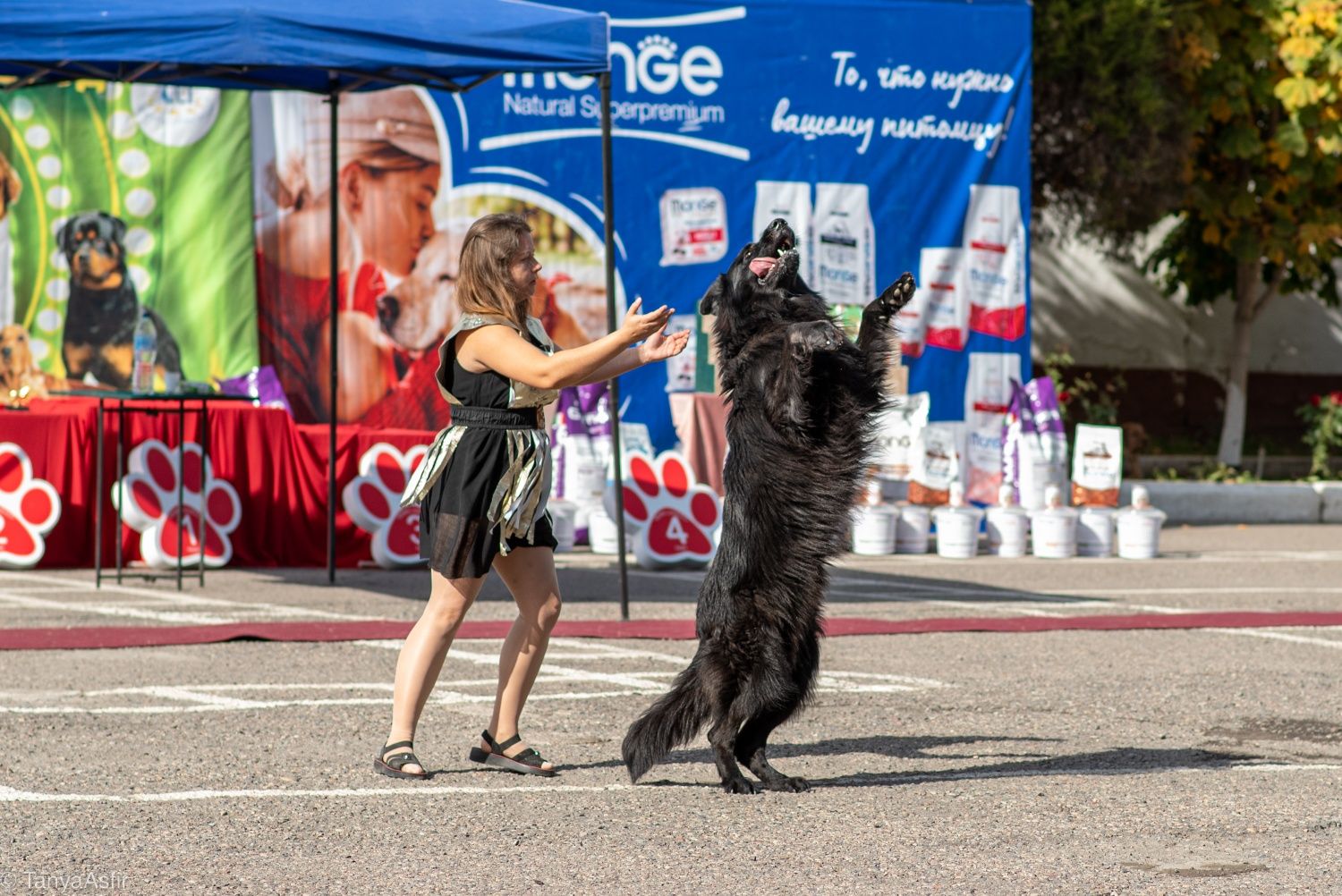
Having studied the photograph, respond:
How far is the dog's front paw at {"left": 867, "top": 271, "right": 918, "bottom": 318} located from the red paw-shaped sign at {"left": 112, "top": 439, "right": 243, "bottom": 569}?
716 centimetres

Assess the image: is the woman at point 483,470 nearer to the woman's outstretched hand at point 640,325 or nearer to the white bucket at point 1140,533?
the woman's outstretched hand at point 640,325

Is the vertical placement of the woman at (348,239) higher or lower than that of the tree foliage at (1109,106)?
lower

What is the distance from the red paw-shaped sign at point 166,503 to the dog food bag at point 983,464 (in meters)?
6.78

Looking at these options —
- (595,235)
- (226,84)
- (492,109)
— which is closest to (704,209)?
(595,235)

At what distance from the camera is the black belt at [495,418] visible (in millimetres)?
5738

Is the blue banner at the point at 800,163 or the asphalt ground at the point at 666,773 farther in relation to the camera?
the blue banner at the point at 800,163

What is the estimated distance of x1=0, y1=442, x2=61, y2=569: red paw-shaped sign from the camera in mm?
11781

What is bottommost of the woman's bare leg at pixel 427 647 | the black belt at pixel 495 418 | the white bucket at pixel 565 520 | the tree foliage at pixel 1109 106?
the white bucket at pixel 565 520

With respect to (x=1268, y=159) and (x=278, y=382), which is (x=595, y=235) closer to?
(x=278, y=382)

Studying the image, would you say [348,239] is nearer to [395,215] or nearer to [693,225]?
[395,215]

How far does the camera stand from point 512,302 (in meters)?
5.75

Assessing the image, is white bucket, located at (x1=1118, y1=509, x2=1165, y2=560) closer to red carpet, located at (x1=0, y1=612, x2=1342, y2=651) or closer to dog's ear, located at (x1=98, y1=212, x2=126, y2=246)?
red carpet, located at (x1=0, y1=612, x2=1342, y2=651)

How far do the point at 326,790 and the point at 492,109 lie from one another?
32.4 feet

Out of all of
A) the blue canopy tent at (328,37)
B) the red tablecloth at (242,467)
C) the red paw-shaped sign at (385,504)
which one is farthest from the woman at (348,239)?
the blue canopy tent at (328,37)
